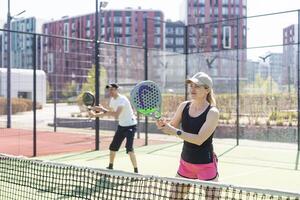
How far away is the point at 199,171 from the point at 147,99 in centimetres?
84

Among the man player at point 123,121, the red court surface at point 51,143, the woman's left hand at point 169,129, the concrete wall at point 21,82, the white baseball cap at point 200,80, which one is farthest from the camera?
the concrete wall at point 21,82

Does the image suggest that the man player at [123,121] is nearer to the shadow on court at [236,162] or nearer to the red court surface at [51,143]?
the shadow on court at [236,162]

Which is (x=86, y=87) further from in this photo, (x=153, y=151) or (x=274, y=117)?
(x=153, y=151)

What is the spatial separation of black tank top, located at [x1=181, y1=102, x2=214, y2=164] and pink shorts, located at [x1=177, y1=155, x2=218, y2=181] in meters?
0.04

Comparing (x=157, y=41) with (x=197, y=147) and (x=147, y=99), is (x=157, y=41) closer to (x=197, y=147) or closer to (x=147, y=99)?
(x=147, y=99)

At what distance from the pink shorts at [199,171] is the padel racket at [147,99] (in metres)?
0.57

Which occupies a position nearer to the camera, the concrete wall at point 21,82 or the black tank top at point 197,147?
the black tank top at point 197,147

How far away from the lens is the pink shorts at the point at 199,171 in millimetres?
4594

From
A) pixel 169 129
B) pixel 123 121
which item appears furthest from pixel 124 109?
pixel 169 129

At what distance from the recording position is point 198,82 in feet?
14.9

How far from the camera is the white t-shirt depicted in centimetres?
889

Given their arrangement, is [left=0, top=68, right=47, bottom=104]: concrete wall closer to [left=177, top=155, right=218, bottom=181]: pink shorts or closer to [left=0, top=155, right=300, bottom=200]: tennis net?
[left=0, top=155, right=300, bottom=200]: tennis net

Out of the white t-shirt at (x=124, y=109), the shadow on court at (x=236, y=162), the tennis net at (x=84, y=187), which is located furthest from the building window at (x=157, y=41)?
the tennis net at (x=84, y=187)

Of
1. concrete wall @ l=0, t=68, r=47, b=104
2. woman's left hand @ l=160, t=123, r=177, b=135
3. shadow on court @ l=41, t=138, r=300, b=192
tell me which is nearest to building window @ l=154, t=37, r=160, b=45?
concrete wall @ l=0, t=68, r=47, b=104
